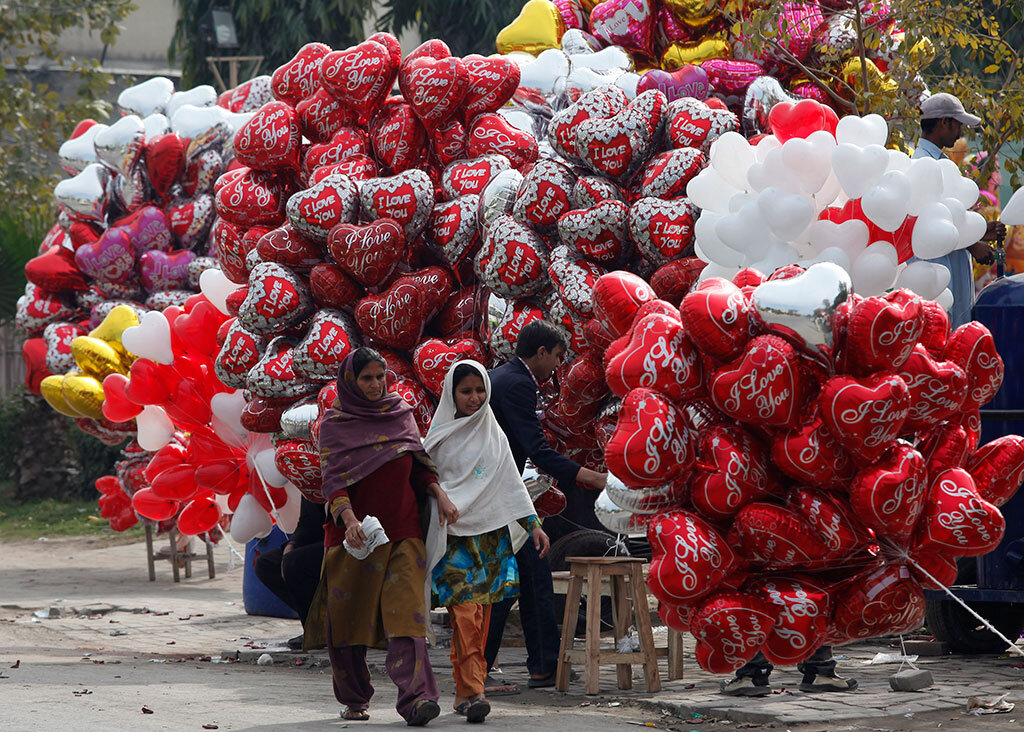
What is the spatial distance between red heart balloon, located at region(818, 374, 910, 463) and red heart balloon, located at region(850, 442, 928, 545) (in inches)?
3.2

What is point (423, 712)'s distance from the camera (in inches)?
233

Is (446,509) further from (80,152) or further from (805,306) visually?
(80,152)

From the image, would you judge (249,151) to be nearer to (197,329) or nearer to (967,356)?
(197,329)

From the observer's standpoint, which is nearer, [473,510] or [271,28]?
[473,510]

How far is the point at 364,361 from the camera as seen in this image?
20.4ft

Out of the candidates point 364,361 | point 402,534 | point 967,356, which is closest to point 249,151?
Answer: point 364,361

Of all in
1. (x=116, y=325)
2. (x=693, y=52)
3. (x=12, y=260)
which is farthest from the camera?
(x=12, y=260)

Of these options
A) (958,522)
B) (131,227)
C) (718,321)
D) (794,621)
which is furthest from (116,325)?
(958,522)

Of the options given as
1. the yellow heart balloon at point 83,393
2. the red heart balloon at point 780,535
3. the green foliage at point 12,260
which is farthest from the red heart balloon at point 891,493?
the green foliage at point 12,260

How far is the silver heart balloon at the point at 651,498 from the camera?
5.54 m

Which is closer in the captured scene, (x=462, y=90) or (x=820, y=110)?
(x=820, y=110)

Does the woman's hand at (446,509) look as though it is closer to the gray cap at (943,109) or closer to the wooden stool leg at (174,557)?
the gray cap at (943,109)

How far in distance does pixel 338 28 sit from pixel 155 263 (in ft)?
46.7

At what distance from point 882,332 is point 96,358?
22.8ft
